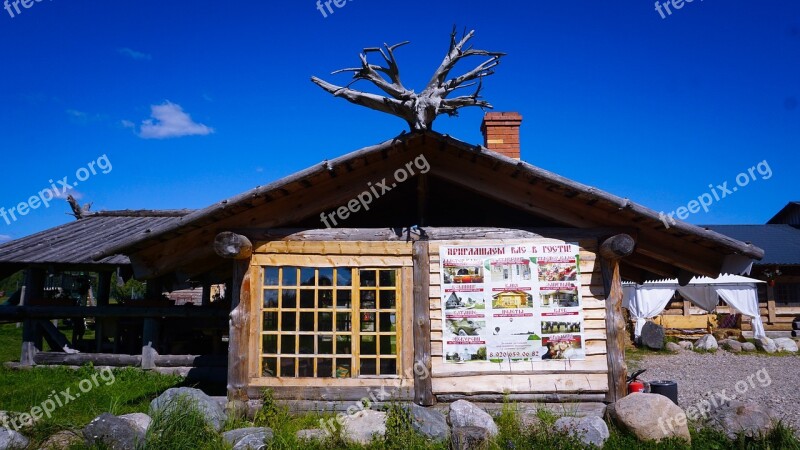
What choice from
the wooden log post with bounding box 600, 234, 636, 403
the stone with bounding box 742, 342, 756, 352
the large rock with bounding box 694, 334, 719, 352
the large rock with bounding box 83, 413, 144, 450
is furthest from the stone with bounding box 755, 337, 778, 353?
the large rock with bounding box 83, 413, 144, 450

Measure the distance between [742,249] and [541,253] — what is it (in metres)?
2.66

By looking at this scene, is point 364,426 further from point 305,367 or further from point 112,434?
point 112,434

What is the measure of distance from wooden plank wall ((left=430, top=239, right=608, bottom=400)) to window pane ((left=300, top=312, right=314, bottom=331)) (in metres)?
1.80

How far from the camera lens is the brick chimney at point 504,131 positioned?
1055 cm

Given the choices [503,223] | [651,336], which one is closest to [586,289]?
[503,223]

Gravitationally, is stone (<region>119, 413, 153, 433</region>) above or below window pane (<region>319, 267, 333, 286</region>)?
below

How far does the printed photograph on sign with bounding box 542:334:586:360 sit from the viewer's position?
25.1 ft

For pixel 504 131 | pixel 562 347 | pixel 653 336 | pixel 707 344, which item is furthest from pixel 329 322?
pixel 707 344

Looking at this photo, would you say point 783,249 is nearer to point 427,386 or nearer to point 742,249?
point 742,249

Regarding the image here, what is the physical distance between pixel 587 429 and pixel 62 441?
6490 mm

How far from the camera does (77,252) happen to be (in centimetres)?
1361

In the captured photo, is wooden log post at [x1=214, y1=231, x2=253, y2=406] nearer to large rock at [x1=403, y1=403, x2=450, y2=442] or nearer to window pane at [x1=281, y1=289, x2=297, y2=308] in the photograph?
window pane at [x1=281, y1=289, x2=297, y2=308]

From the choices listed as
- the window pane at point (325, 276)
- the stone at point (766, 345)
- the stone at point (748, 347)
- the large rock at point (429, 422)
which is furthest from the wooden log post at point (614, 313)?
the stone at point (766, 345)

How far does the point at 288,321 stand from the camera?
25.6 ft
